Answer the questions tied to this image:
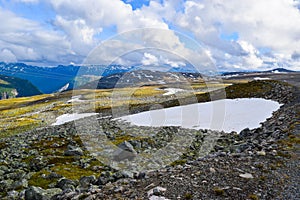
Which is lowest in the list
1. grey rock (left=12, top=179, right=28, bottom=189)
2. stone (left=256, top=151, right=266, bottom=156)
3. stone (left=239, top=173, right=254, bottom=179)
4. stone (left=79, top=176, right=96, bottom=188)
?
grey rock (left=12, top=179, right=28, bottom=189)

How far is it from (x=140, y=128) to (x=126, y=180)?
21.8 m

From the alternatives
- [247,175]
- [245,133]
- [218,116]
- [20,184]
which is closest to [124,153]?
[20,184]

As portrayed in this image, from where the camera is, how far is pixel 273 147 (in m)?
16.8

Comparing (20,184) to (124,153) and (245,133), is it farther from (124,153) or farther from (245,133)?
(245,133)

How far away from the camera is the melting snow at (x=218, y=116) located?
3078 cm

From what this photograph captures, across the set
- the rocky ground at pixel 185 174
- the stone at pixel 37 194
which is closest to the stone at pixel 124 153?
the rocky ground at pixel 185 174

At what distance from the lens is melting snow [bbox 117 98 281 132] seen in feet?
101

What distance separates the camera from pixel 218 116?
3572 centimetres

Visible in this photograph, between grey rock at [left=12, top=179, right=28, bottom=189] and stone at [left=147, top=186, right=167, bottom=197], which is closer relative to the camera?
stone at [left=147, top=186, right=167, bottom=197]

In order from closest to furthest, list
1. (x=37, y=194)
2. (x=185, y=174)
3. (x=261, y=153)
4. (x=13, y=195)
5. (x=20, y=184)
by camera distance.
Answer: (x=185, y=174) → (x=37, y=194) → (x=13, y=195) → (x=261, y=153) → (x=20, y=184)

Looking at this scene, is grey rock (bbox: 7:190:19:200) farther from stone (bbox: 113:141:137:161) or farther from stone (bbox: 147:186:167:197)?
stone (bbox: 113:141:137:161)

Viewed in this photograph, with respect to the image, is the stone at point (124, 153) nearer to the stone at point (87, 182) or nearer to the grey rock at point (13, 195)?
the stone at point (87, 182)

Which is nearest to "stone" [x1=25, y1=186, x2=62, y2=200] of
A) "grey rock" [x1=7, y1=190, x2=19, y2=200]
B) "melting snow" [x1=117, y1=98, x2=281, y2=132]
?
"grey rock" [x1=7, y1=190, x2=19, y2=200]

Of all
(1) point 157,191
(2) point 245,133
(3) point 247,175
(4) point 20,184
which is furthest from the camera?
(2) point 245,133
